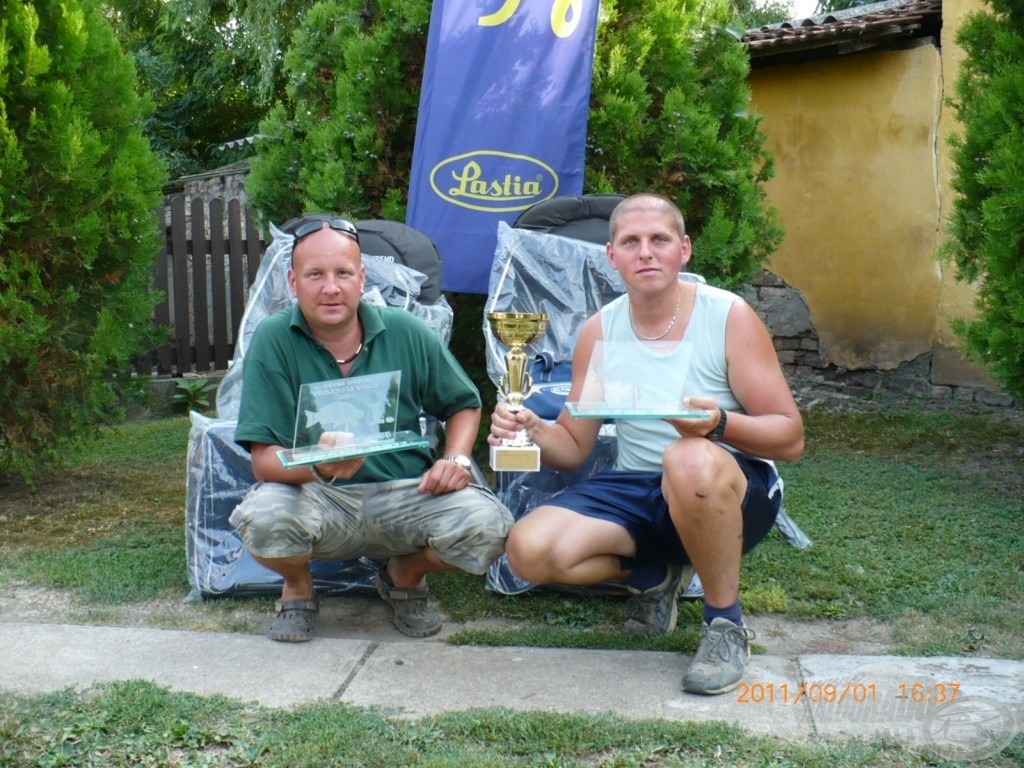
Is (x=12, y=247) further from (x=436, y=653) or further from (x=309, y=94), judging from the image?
(x=436, y=653)

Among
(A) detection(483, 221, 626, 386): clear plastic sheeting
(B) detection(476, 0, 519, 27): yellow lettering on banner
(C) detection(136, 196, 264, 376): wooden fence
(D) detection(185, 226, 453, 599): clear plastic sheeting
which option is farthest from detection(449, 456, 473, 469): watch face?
(C) detection(136, 196, 264, 376): wooden fence

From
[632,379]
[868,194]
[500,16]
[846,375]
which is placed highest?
[500,16]

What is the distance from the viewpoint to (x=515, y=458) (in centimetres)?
306

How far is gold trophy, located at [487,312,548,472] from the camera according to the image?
306 centimetres

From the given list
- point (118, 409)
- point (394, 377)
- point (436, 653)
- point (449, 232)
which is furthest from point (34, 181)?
point (436, 653)

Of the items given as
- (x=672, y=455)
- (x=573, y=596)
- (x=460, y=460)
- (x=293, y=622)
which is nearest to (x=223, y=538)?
(x=293, y=622)

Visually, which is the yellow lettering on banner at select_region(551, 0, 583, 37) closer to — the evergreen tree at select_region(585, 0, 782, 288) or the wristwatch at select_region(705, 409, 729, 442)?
the evergreen tree at select_region(585, 0, 782, 288)

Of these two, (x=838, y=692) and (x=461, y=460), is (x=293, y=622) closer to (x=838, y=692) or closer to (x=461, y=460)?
(x=461, y=460)

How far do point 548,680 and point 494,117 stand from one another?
2778mm

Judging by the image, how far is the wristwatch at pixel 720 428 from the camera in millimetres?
2928

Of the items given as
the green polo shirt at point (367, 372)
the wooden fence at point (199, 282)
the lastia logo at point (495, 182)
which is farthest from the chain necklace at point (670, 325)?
the wooden fence at point (199, 282)

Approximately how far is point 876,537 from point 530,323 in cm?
204

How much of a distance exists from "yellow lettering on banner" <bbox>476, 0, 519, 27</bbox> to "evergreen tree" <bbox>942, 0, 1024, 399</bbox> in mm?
2237

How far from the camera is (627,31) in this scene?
512 cm
